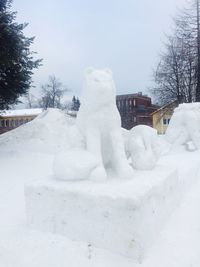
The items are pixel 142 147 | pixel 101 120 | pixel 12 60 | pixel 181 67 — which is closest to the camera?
pixel 101 120

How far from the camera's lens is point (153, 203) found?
9.68 feet

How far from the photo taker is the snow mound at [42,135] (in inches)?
370

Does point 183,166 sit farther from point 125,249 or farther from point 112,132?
point 125,249

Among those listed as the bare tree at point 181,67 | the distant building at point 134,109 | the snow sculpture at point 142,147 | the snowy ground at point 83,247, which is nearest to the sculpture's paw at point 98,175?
the snowy ground at point 83,247

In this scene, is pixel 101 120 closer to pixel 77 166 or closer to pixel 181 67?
pixel 77 166

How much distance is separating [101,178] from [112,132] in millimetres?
617

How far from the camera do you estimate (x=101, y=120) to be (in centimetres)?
332

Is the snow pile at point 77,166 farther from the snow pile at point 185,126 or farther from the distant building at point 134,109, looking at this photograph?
the distant building at point 134,109

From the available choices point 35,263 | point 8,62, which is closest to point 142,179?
point 35,263

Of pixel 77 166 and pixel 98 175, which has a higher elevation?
pixel 77 166

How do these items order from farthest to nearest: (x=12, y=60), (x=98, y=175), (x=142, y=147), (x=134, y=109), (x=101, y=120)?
(x=134, y=109) < (x=12, y=60) < (x=142, y=147) < (x=101, y=120) < (x=98, y=175)

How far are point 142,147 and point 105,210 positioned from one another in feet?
4.13

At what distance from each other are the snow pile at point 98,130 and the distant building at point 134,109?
22894mm

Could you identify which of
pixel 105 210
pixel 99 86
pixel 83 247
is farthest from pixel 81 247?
pixel 99 86
